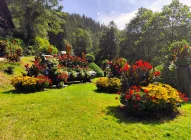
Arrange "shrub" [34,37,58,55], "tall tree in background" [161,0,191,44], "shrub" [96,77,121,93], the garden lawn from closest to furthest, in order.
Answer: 1. the garden lawn
2. "shrub" [96,77,121,93]
3. "tall tree in background" [161,0,191,44]
4. "shrub" [34,37,58,55]

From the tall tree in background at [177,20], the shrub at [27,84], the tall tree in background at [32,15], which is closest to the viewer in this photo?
the shrub at [27,84]

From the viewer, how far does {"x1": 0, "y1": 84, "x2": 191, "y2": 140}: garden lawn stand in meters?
4.89

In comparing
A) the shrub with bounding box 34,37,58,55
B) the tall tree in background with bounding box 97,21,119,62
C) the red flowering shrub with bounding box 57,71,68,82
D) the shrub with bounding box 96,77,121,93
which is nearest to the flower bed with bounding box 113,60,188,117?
the shrub with bounding box 96,77,121,93

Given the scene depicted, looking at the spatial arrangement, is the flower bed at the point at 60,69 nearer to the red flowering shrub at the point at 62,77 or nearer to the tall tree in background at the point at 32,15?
the red flowering shrub at the point at 62,77

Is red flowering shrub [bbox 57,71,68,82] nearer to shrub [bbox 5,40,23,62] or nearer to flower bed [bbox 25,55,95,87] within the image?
flower bed [bbox 25,55,95,87]

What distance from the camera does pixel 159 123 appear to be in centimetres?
583

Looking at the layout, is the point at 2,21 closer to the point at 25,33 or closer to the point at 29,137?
the point at 25,33

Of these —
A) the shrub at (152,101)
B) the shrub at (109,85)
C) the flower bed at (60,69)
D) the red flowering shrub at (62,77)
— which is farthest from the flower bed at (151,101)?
the flower bed at (60,69)

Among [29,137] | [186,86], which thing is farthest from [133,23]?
[29,137]

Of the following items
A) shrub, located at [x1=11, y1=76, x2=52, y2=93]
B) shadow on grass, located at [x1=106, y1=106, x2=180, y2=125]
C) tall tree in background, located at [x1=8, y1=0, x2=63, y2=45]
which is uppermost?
tall tree in background, located at [x1=8, y1=0, x2=63, y2=45]

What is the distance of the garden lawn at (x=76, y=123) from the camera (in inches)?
193

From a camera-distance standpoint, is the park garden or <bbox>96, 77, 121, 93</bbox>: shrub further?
<bbox>96, 77, 121, 93</bbox>: shrub

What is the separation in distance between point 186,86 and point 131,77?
3170mm

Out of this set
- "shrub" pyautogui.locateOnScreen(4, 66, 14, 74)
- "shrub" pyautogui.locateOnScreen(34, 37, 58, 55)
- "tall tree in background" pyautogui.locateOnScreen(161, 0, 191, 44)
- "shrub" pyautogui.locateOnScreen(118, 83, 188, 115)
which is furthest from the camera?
"shrub" pyautogui.locateOnScreen(34, 37, 58, 55)
